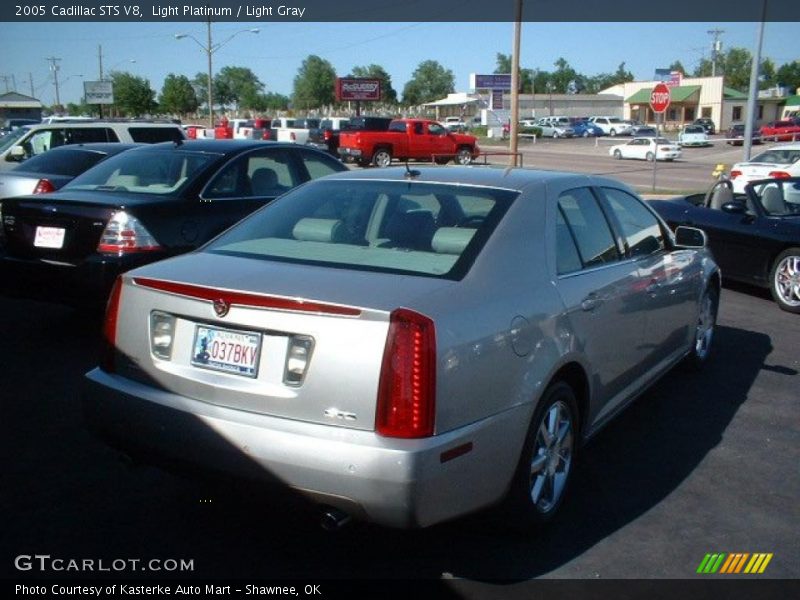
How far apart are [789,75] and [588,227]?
143782 mm

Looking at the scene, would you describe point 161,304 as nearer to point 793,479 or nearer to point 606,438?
point 606,438

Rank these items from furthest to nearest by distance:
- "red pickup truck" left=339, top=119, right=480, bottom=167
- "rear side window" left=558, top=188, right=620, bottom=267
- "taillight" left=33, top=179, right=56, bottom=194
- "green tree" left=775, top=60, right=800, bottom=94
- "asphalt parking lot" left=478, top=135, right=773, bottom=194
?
1. "green tree" left=775, top=60, right=800, bottom=94
2. "red pickup truck" left=339, top=119, right=480, bottom=167
3. "asphalt parking lot" left=478, top=135, right=773, bottom=194
4. "taillight" left=33, top=179, right=56, bottom=194
5. "rear side window" left=558, top=188, right=620, bottom=267

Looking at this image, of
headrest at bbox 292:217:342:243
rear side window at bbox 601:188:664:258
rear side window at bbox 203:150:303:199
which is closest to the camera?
headrest at bbox 292:217:342:243

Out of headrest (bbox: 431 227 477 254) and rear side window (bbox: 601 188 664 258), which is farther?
rear side window (bbox: 601 188 664 258)

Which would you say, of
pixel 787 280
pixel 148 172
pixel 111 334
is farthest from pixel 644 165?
pixel 111 334

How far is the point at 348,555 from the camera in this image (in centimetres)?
353

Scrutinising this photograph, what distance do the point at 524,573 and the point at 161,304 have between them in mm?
1872

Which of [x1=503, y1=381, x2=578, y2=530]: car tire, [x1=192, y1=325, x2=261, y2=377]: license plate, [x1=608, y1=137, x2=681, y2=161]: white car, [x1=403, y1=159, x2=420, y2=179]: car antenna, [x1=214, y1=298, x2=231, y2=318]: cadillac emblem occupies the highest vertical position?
[x1=403, y1=159, x2=420, y2=179]: car antenna

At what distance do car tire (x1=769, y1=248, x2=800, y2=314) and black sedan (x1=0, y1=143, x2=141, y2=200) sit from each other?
290 inches

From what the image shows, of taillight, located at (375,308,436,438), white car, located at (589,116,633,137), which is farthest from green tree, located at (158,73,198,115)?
taillight, located at (375,308,436,438)

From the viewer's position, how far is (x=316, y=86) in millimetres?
106688

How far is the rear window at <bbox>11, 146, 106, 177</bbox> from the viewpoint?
34.0 feet

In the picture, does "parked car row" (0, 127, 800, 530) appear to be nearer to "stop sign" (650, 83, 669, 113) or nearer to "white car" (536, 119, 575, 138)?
"stop sign" (650, 83, 669, 113)

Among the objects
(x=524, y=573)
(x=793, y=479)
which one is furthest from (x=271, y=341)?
(x=793, y=479)
